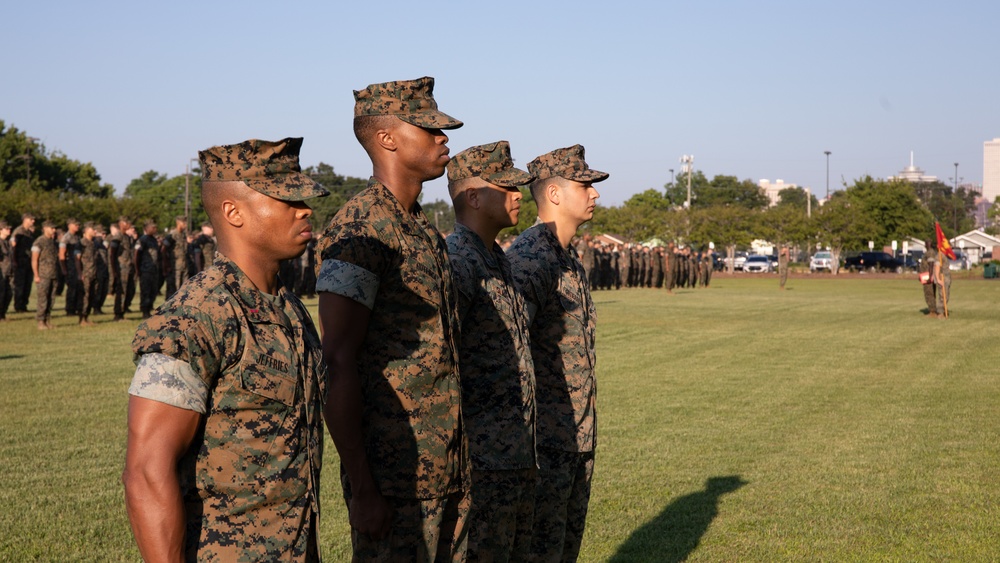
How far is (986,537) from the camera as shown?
6.96m

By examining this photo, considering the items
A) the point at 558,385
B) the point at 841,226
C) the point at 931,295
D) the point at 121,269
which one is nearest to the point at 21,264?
the point at 121,269

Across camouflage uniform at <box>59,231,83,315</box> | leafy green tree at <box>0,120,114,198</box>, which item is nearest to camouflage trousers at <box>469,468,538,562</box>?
camouflage uniform at <box>59,231,83,315</box>

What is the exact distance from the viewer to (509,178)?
4.58 metres

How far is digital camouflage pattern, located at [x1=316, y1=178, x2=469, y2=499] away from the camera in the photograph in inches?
143

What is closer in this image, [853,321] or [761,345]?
[761,345]

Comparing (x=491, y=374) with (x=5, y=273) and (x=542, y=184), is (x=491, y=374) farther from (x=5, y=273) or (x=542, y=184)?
(x=5, y=273)

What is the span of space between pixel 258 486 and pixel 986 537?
5.64 m

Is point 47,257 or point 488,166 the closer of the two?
point 488,166

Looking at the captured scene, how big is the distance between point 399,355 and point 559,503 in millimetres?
1602

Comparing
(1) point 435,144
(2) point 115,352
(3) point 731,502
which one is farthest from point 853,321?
(1) point 435,144

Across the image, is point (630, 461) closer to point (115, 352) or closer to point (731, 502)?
point (731, 502)

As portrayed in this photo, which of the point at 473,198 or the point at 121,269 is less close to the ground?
the point at 473,198

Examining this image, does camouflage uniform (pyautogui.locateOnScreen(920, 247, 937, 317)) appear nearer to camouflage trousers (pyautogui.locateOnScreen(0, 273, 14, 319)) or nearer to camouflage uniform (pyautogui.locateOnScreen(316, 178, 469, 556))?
camouflage trousers (pyautogui.locateOnScreen(0, 273, 14, 319))

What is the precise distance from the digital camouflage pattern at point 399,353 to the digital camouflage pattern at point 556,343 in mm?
1302
